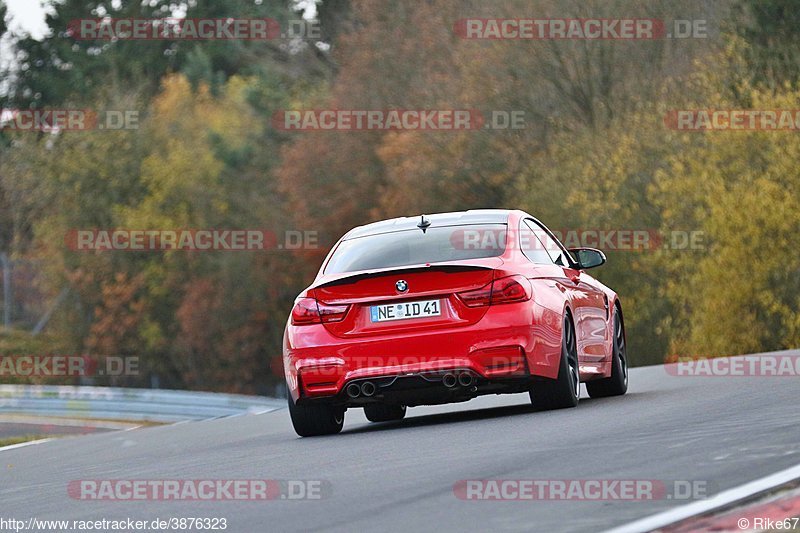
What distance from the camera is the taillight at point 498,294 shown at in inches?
459

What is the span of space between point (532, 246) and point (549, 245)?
0.60m

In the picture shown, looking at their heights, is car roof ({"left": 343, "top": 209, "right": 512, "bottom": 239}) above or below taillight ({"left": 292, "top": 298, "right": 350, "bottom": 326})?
above

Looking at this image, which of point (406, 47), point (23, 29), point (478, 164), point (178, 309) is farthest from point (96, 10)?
point (478, 164)

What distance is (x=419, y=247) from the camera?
1220cm

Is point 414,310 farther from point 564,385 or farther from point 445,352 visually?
point 564,385

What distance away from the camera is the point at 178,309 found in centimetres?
6881

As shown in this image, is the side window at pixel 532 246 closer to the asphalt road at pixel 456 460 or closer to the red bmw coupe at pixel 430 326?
the red bmw coupe at pixel 430 326

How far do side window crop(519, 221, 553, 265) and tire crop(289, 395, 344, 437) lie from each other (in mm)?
1815

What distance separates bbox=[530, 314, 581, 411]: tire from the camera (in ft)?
40.1

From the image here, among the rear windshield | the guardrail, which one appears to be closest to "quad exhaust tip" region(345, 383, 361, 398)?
the rear windshield

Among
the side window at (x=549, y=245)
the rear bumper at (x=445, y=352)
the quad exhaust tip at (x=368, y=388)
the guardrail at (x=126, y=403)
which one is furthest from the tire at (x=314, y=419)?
the guardrail at (x=126, y=403)

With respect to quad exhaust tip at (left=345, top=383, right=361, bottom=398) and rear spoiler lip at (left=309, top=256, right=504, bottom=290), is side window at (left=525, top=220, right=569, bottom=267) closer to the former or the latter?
rear spoiler lip at (left=309, top=256, right=504, bottom=290)

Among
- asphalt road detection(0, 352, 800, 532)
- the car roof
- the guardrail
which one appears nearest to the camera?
asphalt road detection(0, 352, 800, 532)

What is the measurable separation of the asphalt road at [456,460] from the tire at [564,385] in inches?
6.3
